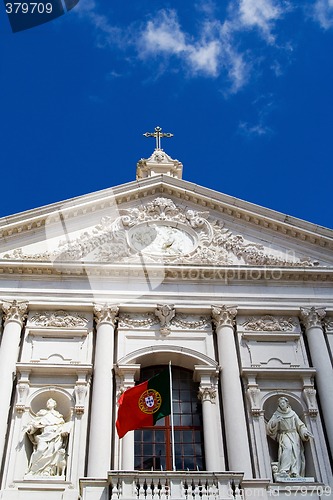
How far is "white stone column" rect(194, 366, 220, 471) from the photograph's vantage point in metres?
18.2

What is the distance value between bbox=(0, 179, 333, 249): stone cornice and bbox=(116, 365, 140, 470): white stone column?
247 inches

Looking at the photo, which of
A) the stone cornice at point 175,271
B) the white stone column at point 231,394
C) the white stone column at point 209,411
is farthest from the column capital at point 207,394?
the stone cornice at point 175,271

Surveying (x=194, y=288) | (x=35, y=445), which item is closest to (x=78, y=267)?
(x=194, y=288)

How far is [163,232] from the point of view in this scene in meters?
24.1

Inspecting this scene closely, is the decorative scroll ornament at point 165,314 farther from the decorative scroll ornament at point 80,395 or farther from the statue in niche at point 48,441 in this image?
the statue in niche at point 48,441

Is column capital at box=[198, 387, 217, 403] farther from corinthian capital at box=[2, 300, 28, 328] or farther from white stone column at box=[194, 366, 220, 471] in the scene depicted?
corinthian capital at box=[2, 300, 28, 328]

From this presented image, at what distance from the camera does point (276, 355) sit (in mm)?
20750

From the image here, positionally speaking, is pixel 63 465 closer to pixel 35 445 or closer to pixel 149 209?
pixel 35 445

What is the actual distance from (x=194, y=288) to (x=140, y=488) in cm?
775

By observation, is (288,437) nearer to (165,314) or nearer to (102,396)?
(102,396)

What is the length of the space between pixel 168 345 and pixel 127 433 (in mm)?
3016

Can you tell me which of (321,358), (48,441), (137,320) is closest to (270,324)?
(321,358)

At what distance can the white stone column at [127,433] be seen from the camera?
17984 mm

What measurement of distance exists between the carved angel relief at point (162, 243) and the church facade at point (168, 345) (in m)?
Result: 0.05
